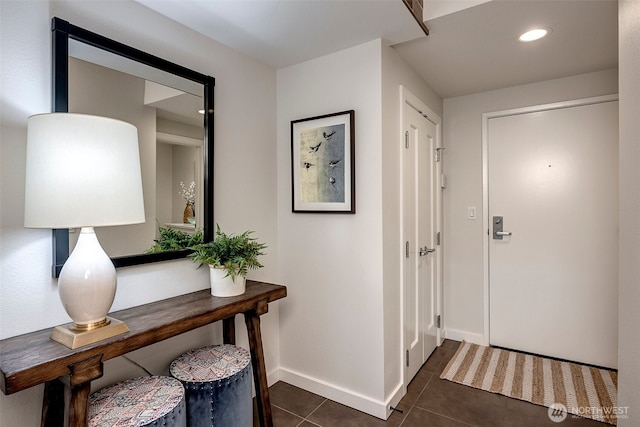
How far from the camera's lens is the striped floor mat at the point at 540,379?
2117 mm

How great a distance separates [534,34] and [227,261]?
2.17 meters

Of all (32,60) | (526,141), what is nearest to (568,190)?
(526,141)

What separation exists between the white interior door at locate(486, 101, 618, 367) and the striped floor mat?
167 mm

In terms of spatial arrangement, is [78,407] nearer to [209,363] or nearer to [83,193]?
[209,363]

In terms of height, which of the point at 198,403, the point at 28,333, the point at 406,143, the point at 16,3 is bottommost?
the point at 198,403

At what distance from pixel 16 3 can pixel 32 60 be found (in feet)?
0.64

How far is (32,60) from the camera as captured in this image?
1284 millimetres

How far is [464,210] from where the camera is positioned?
123 inches

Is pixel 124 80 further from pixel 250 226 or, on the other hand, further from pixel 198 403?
pixel 198 403

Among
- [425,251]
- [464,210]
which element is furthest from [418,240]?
[464,210]

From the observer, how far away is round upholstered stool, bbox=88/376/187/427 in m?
1.17

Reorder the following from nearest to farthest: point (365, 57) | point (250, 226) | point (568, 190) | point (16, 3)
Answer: point (16, 3)
point (365, 57)
point (250, 226)
point (568, 190)

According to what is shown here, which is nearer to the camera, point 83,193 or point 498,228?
point 83,193

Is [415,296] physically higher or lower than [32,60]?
lower
